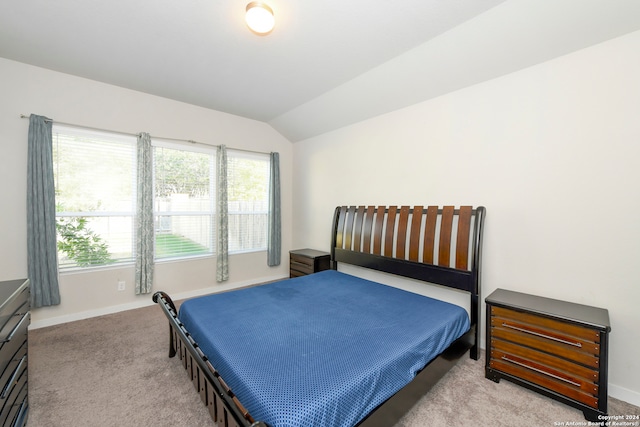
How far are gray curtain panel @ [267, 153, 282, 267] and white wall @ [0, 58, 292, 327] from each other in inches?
14.3

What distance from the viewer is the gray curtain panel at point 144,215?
3.41 meters

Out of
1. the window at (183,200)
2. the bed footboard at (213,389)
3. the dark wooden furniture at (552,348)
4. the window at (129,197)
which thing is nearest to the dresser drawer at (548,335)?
the dark wooden furniture at (552,348)

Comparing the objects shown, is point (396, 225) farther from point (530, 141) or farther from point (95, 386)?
point (95, 386)

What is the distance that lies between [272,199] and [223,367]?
340cm

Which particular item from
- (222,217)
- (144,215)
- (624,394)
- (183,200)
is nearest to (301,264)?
(222,217)

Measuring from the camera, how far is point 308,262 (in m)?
3.85

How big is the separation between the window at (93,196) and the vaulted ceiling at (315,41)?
30.3 inches

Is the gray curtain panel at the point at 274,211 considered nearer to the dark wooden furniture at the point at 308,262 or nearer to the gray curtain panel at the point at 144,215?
the dark wooden furniture at the point at 308,262

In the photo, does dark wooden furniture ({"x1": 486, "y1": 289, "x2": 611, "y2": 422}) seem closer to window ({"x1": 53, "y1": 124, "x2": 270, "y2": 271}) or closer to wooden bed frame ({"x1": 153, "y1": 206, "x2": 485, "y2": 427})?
wooden bed frame ({"x1": 153, "y1": 206, "x2": 485, "y2": 427})

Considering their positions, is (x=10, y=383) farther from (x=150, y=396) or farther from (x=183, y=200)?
(x=183, y=200)

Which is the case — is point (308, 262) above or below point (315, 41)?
below

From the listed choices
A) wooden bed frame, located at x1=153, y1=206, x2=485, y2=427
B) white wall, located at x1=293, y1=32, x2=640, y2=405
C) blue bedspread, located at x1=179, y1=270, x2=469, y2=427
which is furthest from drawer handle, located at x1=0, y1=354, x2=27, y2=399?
white wall, located at x1=293, y1=32, x2=640, y2=405

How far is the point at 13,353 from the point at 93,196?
229cm

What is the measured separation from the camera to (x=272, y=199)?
15.2 feet
